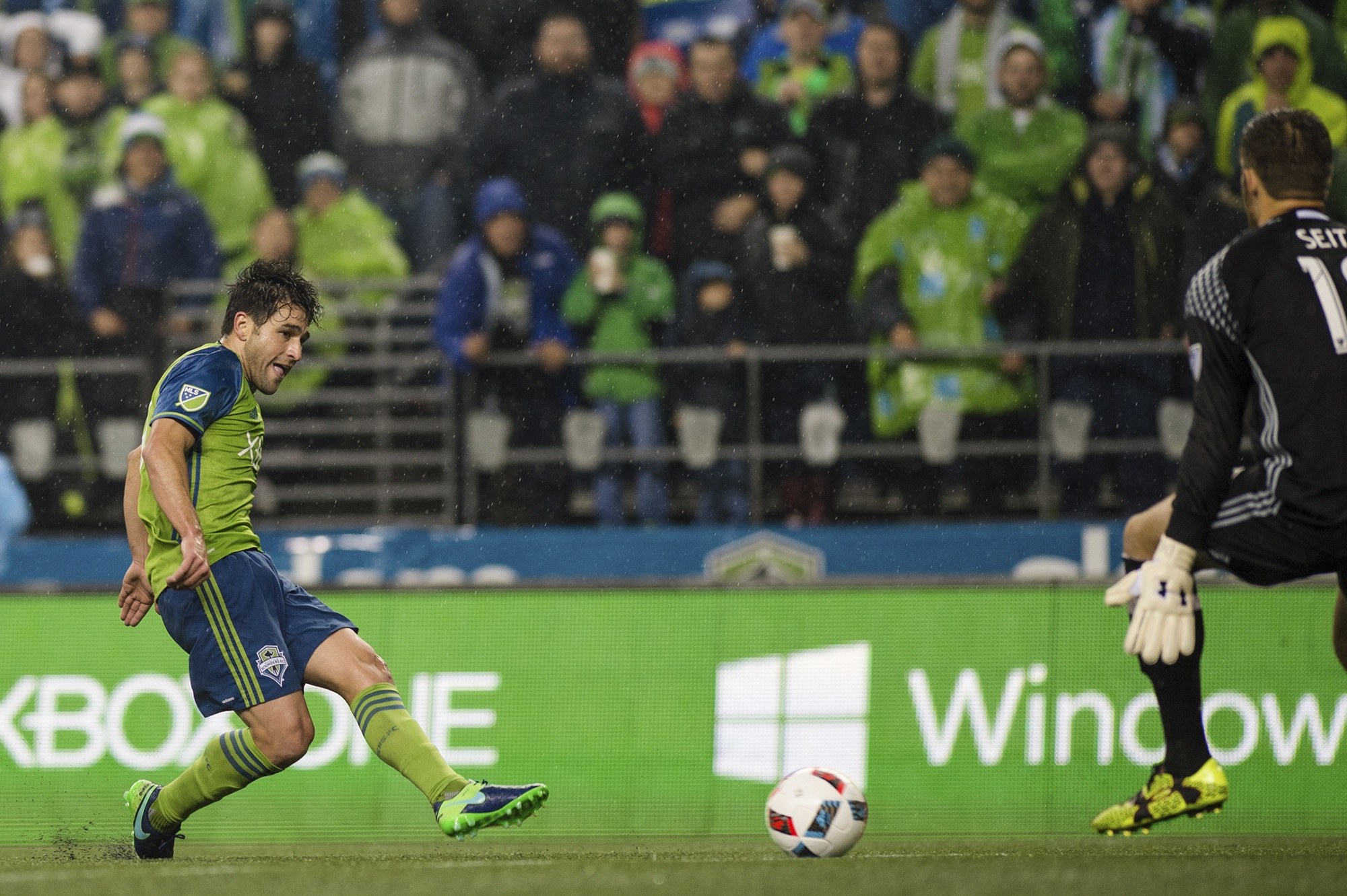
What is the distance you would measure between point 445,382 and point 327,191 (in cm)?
127

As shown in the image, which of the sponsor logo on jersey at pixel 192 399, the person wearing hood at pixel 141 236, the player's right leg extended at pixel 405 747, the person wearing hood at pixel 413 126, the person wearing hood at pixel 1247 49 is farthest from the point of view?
the person wearing hood at pixel 413 126

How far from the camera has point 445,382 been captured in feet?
28.7

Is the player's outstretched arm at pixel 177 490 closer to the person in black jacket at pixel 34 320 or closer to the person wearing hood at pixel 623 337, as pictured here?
the person wearing hood at pixel 623 337

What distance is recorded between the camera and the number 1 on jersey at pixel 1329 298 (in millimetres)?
3422

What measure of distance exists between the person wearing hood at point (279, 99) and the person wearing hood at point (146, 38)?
0.32 meters

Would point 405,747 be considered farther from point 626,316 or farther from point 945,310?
point 945,310

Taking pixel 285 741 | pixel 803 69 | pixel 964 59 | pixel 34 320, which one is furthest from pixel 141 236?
pixel 285 741

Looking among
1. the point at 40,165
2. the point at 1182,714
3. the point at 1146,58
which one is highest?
the point at 1146,58

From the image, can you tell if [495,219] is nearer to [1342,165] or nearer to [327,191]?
[327,191]

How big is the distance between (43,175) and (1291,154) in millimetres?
7506

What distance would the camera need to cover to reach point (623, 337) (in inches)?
334

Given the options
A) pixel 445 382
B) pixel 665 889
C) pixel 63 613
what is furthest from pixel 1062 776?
pixel 445 382

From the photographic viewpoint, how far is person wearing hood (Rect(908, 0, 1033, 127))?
29.0 feet

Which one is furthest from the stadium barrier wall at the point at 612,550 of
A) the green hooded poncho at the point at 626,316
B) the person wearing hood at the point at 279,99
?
the person wearing hood at the point at 279,99
